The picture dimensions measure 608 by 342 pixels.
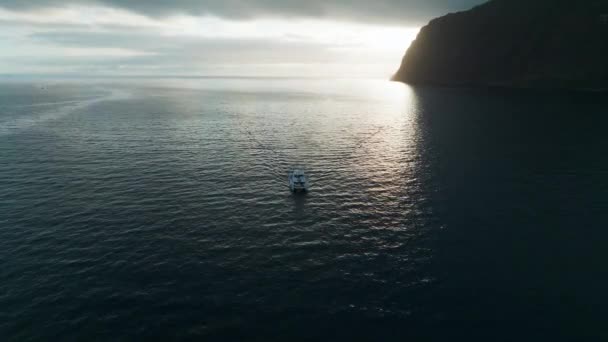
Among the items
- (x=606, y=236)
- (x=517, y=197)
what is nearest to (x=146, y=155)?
(x=517, y=197)

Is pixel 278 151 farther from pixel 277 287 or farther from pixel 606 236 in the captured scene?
pixel 606 236

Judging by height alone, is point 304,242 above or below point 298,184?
below

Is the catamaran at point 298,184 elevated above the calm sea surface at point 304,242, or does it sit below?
above

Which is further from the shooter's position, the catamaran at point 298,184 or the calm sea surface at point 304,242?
the catamaran at point 298,184

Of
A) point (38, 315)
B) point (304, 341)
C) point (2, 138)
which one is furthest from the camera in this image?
point (2, 138)

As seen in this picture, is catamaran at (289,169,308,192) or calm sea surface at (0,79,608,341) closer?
calm sea surface at (0,79,608,341)

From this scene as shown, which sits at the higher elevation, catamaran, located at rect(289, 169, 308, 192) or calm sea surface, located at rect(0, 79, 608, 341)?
catamaran, located at rect(289, 169, 308, 192)

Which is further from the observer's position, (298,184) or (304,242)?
(298,184)

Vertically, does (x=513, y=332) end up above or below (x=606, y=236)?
below
